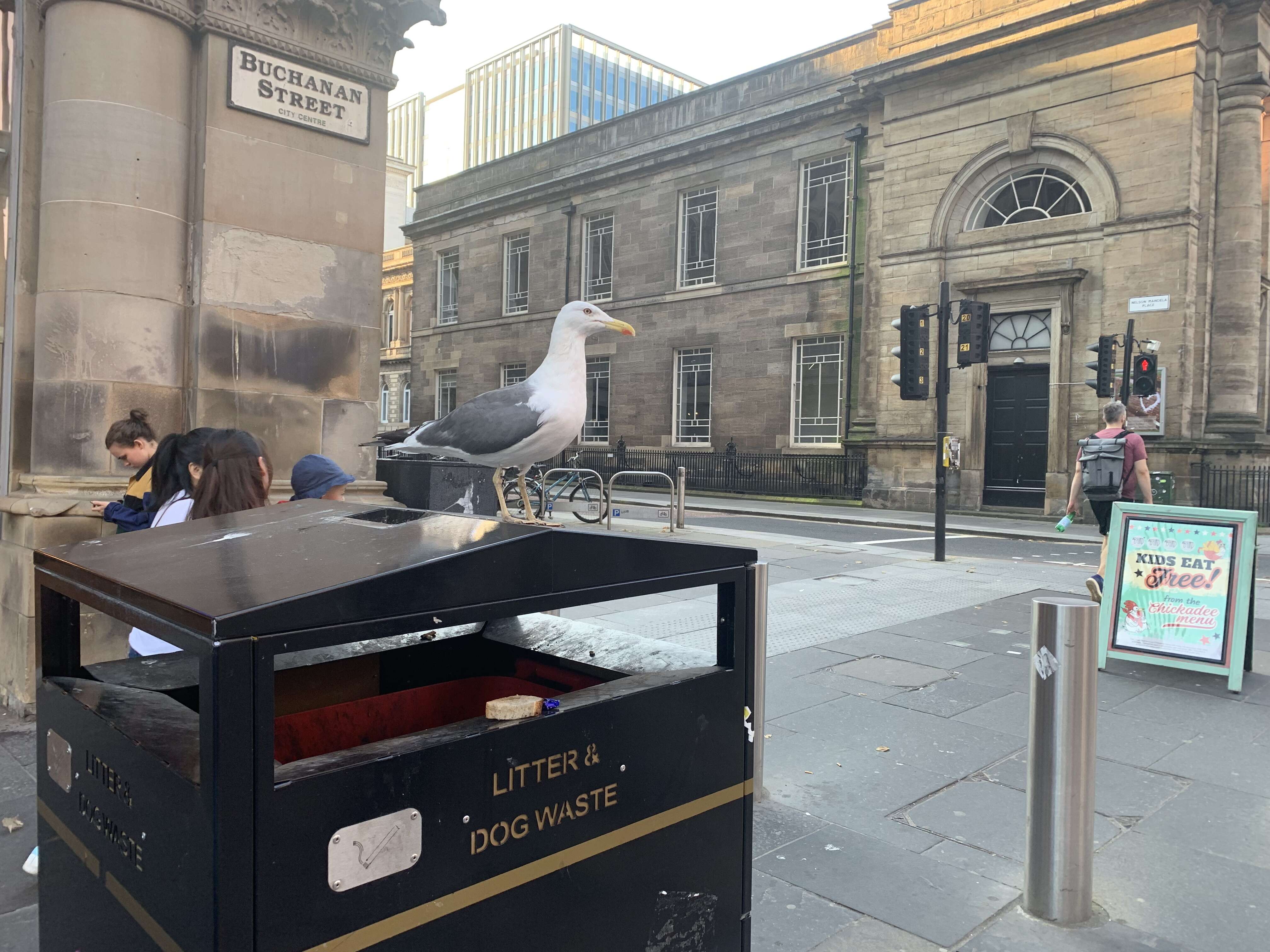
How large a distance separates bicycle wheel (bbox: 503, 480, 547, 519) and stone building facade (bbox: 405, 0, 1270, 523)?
28.1 feet

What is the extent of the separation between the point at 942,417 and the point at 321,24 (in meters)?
9.38

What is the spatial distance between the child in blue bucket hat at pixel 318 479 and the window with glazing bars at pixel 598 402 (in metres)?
24.0

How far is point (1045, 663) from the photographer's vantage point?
288 cm

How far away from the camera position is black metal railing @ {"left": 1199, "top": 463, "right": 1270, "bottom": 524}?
16781 millimetres

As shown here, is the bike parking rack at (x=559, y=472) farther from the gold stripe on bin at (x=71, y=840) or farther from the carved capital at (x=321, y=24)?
the gold stripe on bin at (x=71, y=840)

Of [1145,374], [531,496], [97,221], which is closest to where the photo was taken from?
[97,221]

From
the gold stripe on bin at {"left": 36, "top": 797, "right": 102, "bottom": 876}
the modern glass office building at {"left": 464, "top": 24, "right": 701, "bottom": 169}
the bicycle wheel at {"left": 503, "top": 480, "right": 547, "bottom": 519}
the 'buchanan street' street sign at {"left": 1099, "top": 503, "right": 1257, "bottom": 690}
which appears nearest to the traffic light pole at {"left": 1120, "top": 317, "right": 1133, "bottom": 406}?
the bicycle wheel at {"left": 503, "top": 480, "right": 547, "bottom": 519}

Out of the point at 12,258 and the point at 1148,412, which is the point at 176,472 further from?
the point at 1148,412

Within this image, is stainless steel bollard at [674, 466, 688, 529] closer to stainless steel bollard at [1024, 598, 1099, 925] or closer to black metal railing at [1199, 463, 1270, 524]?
black metal railing at [1199, 463, 1270, 524]

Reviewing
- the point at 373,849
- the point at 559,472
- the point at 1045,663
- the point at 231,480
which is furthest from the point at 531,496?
the point at 373,849

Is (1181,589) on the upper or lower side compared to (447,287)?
lower

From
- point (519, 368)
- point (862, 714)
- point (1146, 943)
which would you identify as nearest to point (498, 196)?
point (519, 368)

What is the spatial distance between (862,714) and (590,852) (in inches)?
139

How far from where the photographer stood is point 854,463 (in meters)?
21.8
